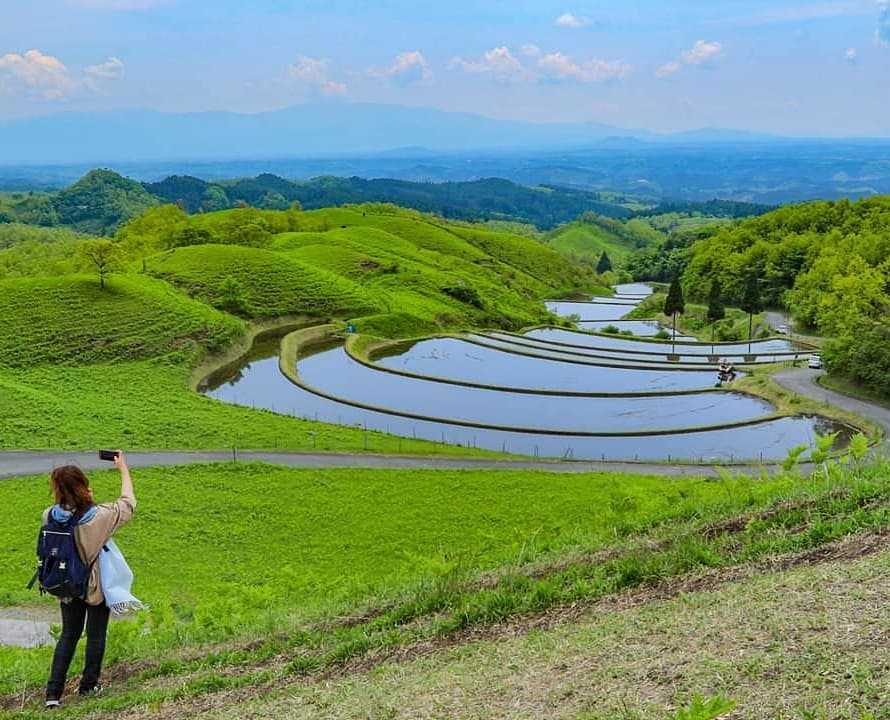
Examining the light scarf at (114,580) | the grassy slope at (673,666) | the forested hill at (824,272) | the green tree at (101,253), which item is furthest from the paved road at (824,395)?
the green tree at (101,253)

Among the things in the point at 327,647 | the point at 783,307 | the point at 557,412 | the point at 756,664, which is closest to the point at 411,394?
the point at 557,412

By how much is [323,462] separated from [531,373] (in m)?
20.5

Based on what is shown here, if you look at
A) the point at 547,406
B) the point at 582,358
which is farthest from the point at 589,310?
the point at 547,406

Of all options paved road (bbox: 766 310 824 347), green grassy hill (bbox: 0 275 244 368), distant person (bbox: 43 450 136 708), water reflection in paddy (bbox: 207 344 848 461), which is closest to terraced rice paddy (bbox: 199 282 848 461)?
water reflection in paddy (bbox: 207 344 848 461)

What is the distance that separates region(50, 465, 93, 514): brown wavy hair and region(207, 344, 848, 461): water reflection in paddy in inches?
1013

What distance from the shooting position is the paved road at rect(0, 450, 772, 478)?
27.3m

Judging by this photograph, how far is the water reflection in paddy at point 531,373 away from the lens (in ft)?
138

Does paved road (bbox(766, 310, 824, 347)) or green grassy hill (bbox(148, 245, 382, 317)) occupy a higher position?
green grassy hill (bbox(148, 245, 382, 317))

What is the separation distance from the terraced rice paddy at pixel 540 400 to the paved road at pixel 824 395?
2.50 meters

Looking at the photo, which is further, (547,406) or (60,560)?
(547,406)

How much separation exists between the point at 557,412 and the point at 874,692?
32.4 m

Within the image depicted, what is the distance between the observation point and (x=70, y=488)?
688cm

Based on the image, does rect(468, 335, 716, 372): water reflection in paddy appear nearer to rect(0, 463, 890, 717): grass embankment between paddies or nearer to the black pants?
rect(0, 463, 890, 717): grass embankment between paddies

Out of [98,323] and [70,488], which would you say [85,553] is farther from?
[98,323]
